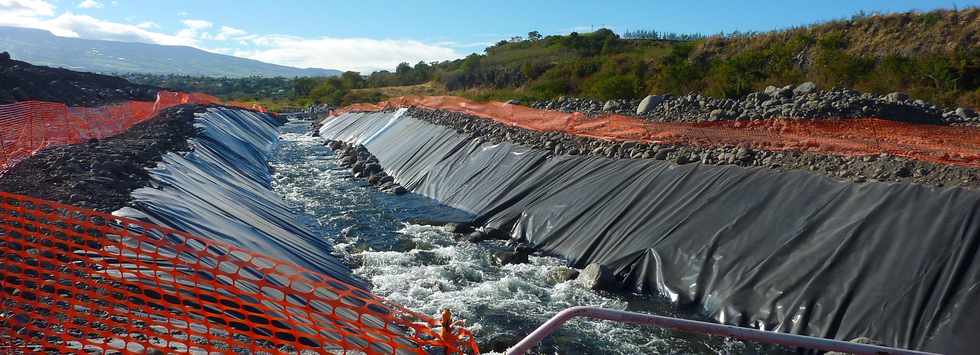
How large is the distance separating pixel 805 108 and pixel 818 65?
36.3ft

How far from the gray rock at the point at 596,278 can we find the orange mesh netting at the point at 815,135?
12.3ft

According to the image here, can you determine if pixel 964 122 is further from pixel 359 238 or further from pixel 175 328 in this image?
pixel 175 328

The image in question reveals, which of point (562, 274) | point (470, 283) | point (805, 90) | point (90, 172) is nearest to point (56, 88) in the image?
point (90, 172)

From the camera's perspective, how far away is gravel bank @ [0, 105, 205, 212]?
7223mm

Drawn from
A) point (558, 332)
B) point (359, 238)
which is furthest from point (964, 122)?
point (359, 238)

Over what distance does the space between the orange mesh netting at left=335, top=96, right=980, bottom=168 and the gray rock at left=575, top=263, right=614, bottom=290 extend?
3742 mm

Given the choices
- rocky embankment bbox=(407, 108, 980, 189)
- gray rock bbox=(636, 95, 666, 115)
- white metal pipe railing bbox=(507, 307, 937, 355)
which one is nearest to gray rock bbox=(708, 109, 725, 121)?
Answer: gray rock bbox=(636, 95, 666, 115)

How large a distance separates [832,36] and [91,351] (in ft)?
104

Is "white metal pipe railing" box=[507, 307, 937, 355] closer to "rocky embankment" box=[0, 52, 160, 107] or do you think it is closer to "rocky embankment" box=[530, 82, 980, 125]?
"rocky embankment" box=[530, 82, 980, 125]

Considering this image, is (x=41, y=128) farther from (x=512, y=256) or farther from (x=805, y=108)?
(x=805, y=108)

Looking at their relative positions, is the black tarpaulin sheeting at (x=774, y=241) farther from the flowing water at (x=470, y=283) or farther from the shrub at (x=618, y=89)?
the shrub at (x=618, y=89)

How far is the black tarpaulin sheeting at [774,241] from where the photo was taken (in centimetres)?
573

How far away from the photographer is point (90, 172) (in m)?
8.46

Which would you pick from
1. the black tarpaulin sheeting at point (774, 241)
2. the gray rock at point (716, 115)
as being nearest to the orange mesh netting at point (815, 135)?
the black tarpaulin sheeting at point (774, 241)
